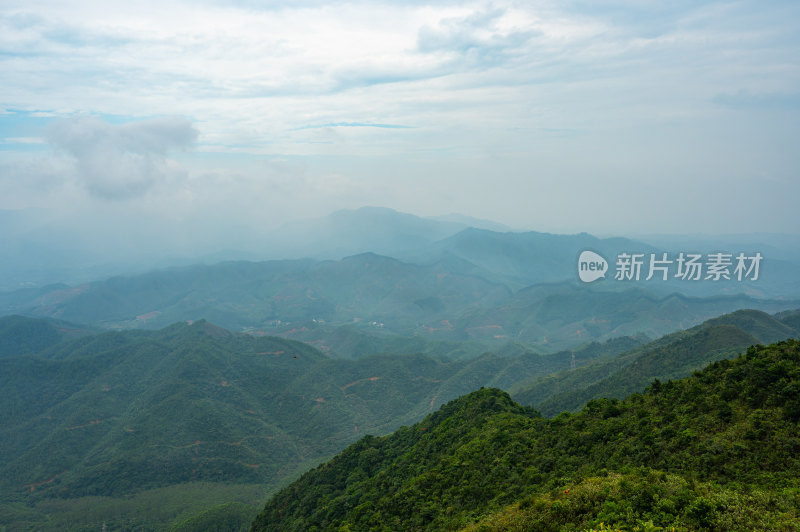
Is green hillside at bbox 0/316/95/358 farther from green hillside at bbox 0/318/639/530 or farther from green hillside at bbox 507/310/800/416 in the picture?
green hillside at bbox 507/310/800/416

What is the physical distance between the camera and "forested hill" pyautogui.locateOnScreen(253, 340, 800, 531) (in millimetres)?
15070

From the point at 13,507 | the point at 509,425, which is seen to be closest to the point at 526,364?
the point at 509,425

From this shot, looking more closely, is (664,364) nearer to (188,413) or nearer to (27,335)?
(188,413)

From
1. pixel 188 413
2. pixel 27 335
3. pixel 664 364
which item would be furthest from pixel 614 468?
pixel 27 335

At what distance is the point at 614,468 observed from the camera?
73.6ft

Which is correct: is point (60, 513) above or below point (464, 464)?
below

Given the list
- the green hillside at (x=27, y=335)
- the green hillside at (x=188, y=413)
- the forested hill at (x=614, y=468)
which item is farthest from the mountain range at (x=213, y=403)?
the forested hill at (x=614, y=468)

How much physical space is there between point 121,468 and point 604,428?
287ft

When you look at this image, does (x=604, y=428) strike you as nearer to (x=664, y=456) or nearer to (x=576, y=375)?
(x=664, y=456)

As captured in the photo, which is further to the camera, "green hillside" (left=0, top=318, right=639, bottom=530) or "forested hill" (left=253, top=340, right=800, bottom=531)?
"green hillside" (left=0, top=318, right=639, bottom=530)

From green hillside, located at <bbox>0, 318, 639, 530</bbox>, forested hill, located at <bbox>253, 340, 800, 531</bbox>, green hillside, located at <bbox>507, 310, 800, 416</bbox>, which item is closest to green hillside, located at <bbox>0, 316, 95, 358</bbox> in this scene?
green hillside, located at <bbox>0, 318, 639, 530</bbox>

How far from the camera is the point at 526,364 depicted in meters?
121

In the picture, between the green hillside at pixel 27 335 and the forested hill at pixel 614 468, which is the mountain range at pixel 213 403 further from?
the forested hill at pixel 614 468

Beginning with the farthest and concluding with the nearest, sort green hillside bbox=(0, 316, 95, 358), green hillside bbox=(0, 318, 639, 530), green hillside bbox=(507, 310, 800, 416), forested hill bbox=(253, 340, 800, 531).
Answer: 1. green hillside bbox=(0, 316, 95, 358)
2. green hillside bbox=(0, 318, 639, 530)
3. green hillside bbox=(507, 310, 800, 416)
4. forested hill bbox=(253, 340, 800, 531)
